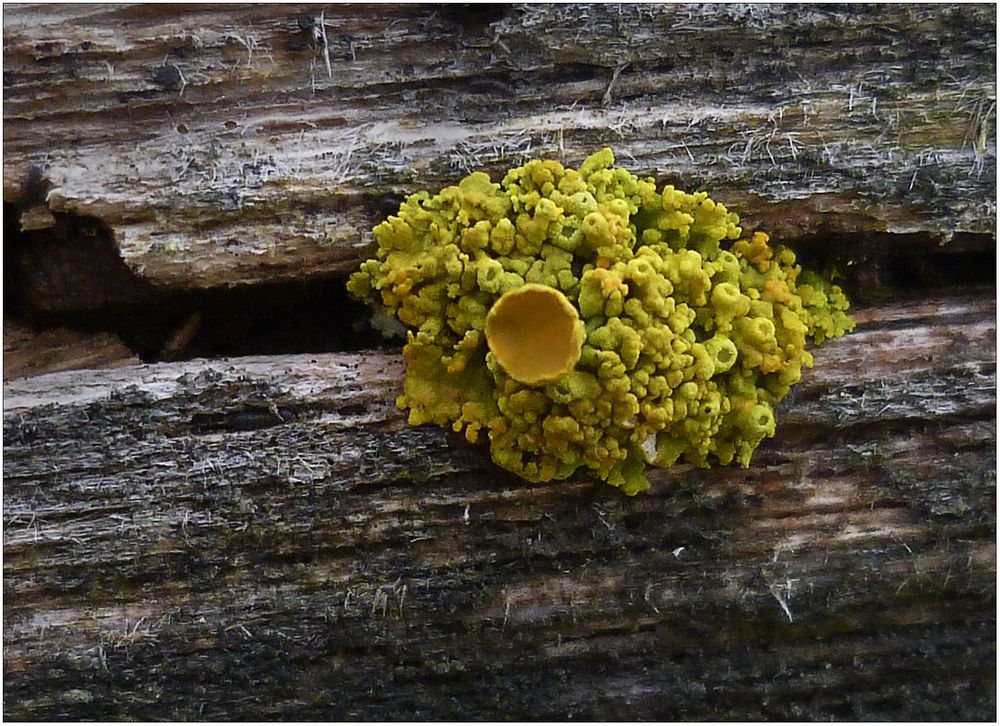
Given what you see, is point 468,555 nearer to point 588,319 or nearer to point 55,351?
point 588,319

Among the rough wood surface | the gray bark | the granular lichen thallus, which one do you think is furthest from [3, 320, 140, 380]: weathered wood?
the granular lichen thallus

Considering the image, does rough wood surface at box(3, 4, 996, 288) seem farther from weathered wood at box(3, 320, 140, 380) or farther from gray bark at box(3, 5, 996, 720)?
weathered wood at box(3, 320, 140, 380)

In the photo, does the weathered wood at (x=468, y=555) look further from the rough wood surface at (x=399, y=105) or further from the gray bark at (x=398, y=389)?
the rough wood surface at (x=399, y=105)

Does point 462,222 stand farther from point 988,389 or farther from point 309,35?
point 988,389

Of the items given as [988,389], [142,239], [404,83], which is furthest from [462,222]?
[988,389]

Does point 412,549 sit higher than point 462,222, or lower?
lower

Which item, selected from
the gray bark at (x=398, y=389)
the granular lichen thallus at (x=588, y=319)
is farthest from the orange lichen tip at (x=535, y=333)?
the gray bark at (x=398, y=389)
